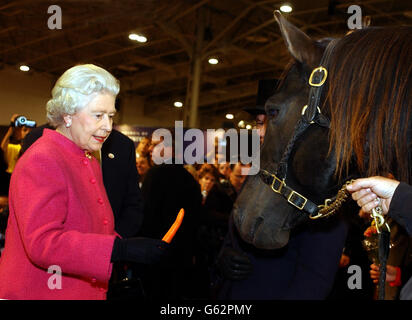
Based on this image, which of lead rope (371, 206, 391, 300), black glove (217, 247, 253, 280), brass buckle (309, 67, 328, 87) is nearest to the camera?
lead rope (371, 206, 391, 300)

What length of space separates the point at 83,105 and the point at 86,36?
13.1 meters

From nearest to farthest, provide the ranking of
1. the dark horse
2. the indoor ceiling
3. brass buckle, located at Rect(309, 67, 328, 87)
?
the dark horse < brass buckle, located at Rect(309, 67, 328, 87) < the indoor ceiling

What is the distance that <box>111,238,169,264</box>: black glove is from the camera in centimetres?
157

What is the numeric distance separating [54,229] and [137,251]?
11.1 inches

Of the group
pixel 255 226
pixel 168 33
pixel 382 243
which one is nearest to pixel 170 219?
pixel 255 226

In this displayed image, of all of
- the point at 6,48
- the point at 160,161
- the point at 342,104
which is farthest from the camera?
the point at 6,48

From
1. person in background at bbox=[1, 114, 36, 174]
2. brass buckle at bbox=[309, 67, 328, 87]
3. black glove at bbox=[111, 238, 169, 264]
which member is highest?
person in background at bbox=[1, 114, 36, 174]

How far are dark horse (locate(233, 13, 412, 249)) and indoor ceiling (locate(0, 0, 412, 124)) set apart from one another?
6119 millimetres

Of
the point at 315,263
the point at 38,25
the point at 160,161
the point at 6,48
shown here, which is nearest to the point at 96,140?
the point at 315,263

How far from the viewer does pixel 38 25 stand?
1231 centimetres

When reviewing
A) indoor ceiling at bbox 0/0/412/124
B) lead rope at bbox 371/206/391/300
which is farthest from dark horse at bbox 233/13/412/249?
indoor ceiling at bbox 0/0/412/124

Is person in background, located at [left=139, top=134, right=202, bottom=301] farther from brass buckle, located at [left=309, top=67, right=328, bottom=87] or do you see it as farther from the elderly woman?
brass buckle, located at [left=309, top=67, right=328, bottom=87]

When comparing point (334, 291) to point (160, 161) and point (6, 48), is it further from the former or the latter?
point (6, 48)
